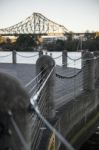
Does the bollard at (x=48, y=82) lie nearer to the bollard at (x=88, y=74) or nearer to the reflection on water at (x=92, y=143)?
the reflection on water at (x=92, y=143)

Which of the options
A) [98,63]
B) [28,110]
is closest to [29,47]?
[98,63]

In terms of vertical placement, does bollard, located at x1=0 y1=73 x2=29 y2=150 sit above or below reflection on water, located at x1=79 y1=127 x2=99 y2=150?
above

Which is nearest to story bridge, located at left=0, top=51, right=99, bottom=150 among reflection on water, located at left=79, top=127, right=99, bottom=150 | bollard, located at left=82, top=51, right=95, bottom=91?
bollard, located at left=82, top=51, right=95, bottom=91

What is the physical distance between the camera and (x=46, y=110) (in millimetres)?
5637

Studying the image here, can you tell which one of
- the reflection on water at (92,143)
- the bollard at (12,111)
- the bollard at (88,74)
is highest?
the bollard at (12,111)

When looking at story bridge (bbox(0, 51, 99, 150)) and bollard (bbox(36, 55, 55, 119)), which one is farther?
bollard (bbox(36, 55, 55, 119))

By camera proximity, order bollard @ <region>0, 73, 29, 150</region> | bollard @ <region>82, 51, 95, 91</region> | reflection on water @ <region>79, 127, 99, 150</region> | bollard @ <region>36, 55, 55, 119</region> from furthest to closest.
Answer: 1. bollard @ <region>82, 51, 95, 91</region>
2. reflection on water @ <region>79, 127, 99, 150</region>
3. bollard @ <region>36, 55, 55, 119</region>
4. bollard @ <region>0, 73, 29, 150</region>

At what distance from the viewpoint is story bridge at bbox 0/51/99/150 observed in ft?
6.41

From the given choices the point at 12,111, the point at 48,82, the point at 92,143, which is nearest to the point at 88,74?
the point at 92,143

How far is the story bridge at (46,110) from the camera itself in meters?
1.95

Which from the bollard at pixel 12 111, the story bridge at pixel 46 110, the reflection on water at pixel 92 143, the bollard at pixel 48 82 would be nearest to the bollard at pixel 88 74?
the story bridge at pixel 46 110

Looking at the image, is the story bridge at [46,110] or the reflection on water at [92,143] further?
the reflection on water at [92,143]

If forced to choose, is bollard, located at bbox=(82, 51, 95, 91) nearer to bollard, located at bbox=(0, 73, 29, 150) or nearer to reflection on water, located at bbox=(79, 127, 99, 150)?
reflection on water, located at bbox=(79, 127, 99, 150)

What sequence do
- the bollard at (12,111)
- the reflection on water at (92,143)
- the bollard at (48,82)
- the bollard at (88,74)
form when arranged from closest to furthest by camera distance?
the bollard at (12,111) → the bollard at (48,82) → the reflection on water at (92,143) → the bollard at (88,74)
